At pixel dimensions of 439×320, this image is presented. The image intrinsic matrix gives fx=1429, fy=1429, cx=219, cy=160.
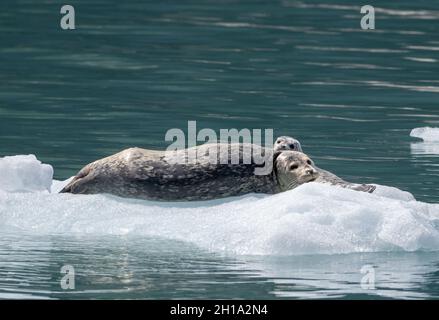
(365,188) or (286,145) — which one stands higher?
(286,145)

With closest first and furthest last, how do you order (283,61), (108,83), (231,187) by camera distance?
(231,187), (108,83), (283,61)

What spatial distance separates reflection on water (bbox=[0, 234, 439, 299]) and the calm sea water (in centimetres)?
2

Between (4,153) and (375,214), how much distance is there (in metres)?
6.42

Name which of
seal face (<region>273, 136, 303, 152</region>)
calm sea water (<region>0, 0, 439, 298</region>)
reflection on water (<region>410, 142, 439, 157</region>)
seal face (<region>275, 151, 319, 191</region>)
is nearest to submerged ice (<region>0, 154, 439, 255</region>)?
calm sea water (<region>0, 0, 439, 298</region>)

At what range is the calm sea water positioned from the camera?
10477 millimetres

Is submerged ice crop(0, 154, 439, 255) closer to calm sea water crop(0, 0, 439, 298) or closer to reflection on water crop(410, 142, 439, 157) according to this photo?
calm sea water crop(0, 0, 439, 298)

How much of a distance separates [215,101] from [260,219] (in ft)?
31.4

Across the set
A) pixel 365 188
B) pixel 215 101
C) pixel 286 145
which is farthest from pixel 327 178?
pixel 215 101

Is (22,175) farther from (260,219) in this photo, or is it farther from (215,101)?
(215,101)

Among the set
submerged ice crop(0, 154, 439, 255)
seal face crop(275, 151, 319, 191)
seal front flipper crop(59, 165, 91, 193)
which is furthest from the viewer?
seal front flipper crop(59, 165, 91, 193)

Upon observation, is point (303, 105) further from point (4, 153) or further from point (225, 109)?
point (4, 153)

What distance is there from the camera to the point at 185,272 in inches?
417

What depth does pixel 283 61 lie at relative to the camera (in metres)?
25.4
